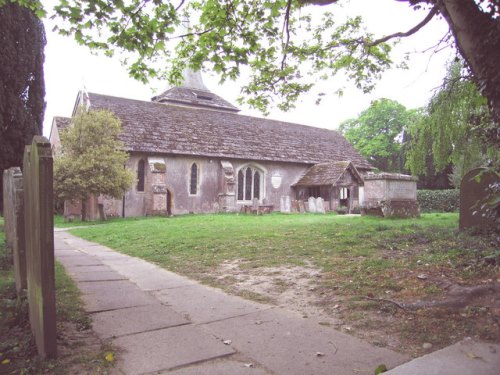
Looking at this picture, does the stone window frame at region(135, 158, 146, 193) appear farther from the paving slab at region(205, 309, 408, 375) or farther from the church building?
the paving slab at region(205, 309, 408, 375)

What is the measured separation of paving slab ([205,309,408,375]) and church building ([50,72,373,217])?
20.6m

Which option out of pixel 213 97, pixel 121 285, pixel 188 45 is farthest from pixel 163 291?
pixel 213 97

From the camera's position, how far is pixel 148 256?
8.85 m

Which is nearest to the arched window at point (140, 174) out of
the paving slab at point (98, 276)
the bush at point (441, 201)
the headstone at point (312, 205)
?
the headstone at point (312, 205)

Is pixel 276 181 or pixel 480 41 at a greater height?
pixel 480 41

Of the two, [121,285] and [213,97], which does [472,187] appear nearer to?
[121,285]

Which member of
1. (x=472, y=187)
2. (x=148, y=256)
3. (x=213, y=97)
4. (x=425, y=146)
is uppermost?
(x=213, y=97)

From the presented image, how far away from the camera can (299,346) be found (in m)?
3.53

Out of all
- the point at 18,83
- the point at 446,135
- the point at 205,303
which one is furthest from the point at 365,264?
the point at 18,83

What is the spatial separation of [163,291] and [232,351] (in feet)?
8.24

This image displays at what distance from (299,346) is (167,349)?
3.90 ft

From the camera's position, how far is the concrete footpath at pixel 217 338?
308 cm

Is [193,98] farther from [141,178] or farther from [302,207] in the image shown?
[302,207]

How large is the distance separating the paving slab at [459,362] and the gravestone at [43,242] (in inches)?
103
